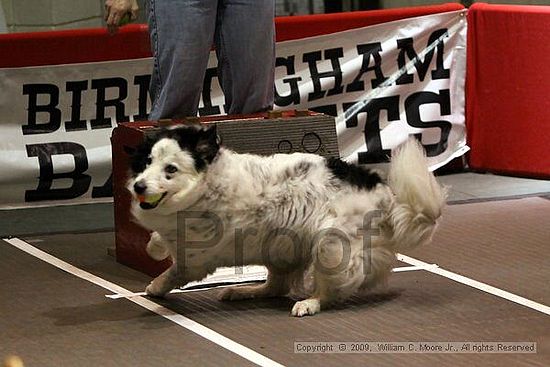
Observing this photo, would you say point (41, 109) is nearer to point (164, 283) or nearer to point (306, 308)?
point (164, 283)

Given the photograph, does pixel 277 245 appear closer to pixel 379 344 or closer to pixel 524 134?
pixel 379 344

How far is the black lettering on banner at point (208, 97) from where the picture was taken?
6.30m

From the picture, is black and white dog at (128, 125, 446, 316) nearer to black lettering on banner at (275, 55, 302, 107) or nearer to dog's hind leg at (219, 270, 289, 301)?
dog's hind leg at (219, 270, 289, 301)

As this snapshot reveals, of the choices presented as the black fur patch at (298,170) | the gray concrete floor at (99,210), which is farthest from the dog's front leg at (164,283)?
the gray concrete floor at (99,210)

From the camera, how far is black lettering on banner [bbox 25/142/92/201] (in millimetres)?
6066

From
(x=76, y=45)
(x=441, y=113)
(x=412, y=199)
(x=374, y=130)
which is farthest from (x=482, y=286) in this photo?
(x=76, y=45)

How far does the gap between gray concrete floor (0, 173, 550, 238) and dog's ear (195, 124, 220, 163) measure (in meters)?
1.71

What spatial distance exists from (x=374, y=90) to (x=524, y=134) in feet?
2.78

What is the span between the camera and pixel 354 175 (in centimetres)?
419

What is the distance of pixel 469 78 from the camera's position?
673cm

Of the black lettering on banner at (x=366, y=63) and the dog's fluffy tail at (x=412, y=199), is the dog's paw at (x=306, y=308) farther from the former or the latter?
the black lettering on banner at (x=366, y=63)

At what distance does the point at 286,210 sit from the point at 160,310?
571mm

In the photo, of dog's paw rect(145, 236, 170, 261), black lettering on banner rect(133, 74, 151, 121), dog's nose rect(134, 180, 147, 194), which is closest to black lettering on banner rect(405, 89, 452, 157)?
black lettering on banner rect(133, 74, 151, 121)

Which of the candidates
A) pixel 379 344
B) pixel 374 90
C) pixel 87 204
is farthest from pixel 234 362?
pixel 374 90
